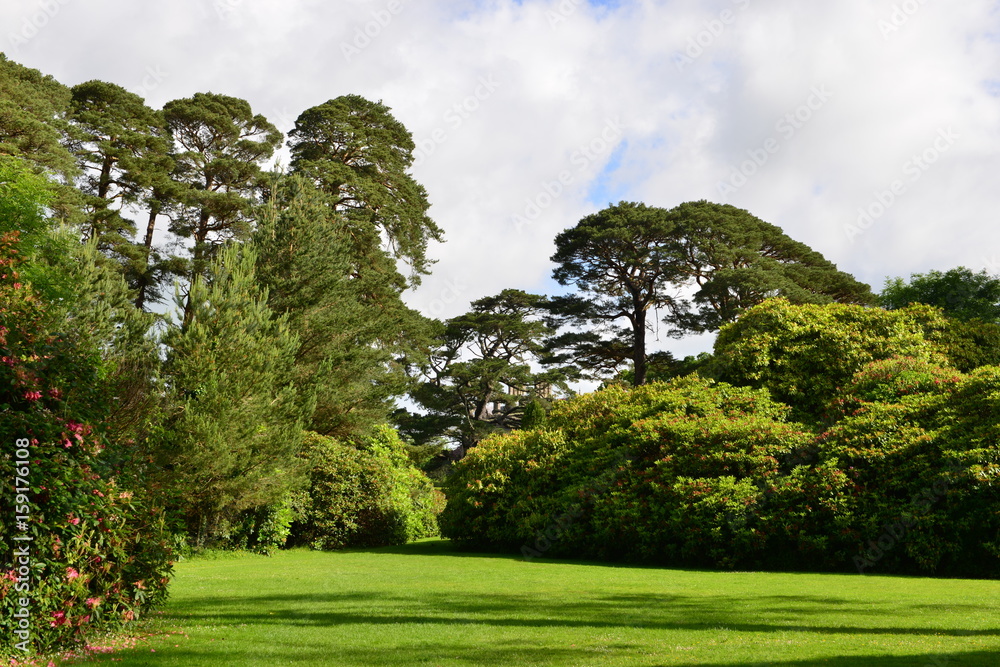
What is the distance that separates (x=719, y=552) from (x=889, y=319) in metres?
8.85

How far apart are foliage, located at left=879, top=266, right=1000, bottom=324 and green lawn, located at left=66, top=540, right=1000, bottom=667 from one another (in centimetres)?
3322

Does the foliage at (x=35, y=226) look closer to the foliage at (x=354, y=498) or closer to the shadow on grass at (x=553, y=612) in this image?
the shadow on grass at (x=553, y=612)

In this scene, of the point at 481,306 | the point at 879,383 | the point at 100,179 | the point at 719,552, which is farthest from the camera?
the point at 481,306

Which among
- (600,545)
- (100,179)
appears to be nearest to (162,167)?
(100,179)

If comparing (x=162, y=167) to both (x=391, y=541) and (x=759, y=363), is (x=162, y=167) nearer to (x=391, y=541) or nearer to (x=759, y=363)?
(x=391, y=541)

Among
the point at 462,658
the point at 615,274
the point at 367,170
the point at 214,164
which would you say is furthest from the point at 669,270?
the point at 462,658

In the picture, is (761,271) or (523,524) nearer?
(523,524)

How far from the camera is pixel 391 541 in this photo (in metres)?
25.2

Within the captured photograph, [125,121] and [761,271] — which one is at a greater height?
[125,121]

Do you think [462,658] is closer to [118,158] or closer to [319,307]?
[319,307]

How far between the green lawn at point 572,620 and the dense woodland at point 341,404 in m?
1.47

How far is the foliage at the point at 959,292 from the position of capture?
131ft

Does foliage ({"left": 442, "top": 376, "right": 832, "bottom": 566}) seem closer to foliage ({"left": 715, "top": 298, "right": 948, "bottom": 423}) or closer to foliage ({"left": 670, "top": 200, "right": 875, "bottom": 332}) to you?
foliage ({"left": 715, "top": 298, "right": 948, "bottom": 423})

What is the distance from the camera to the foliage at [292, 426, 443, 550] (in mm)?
23297
